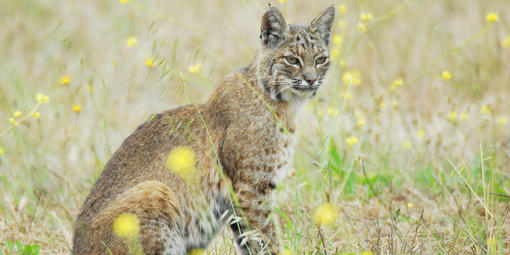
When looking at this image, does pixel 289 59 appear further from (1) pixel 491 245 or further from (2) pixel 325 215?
(1) pixel 491 245

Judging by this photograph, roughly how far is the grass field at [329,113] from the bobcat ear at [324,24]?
1.00 ft

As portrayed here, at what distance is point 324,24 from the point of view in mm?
4691

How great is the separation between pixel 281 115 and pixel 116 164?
119 centimetres

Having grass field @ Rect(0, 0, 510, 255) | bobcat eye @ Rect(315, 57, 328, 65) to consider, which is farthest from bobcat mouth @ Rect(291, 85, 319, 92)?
grass field @ Rect(0, 0, 510, 255)

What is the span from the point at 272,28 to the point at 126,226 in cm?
176

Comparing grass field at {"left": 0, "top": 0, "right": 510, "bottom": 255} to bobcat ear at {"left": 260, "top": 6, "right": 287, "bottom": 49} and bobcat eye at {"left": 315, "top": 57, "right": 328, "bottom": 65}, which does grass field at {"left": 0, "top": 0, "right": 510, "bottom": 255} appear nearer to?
bobcat ear at {"left": 260, "top": 6, "right": 287, "bottom": 49}

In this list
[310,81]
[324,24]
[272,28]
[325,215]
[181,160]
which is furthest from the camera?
[324,24]

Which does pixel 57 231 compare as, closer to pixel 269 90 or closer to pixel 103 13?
pixel 269 90

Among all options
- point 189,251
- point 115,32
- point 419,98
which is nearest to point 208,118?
point 189,251

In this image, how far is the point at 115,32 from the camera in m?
10.0

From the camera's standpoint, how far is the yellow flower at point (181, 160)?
4.14m

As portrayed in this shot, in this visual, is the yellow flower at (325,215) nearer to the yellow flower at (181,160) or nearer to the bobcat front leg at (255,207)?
the bobcat front leg at (255,207)

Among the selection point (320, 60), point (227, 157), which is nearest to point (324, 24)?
point (320, 60)

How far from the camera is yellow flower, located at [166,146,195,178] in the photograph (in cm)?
414
